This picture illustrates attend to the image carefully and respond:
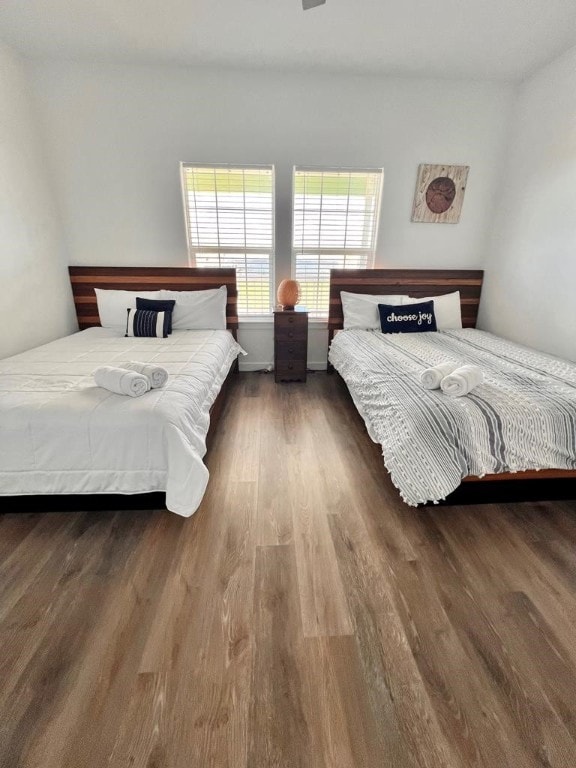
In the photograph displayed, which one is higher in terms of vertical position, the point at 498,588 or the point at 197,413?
the point at 197,413

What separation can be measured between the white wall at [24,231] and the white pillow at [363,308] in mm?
2809

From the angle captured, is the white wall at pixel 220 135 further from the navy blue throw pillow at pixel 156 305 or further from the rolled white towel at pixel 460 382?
the rolled white towel at pixel 460 382

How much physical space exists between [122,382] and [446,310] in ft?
10.2

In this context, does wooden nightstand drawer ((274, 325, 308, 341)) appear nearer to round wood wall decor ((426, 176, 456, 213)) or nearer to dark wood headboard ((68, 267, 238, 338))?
dark wood headboard ((68, 267, 238, 338))

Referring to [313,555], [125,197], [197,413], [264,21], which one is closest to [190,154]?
[125,197]

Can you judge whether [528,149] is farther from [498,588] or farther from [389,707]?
[389,707]

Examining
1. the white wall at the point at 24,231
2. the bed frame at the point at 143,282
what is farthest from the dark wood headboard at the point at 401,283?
the white wall at the point at 24,231

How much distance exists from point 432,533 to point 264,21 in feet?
11.2

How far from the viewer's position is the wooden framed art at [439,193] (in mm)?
3182

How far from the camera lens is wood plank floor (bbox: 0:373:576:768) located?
0.89m

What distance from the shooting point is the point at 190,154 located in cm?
304

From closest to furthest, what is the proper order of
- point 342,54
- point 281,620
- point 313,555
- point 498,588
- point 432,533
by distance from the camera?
point 281,620 < point 498,588 < point 313,555 < point 432,533 < point 342,54

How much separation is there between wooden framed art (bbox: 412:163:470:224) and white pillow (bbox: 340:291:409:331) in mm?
891

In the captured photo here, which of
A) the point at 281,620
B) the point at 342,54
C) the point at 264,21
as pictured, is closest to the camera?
the point at 281,620
